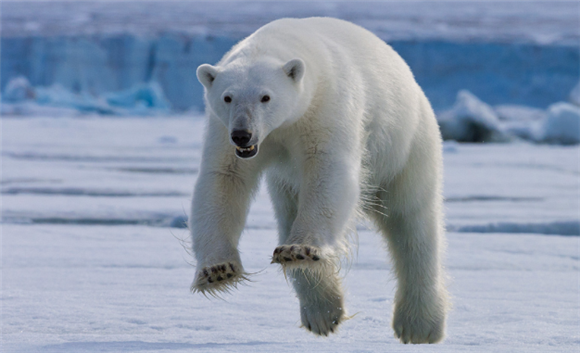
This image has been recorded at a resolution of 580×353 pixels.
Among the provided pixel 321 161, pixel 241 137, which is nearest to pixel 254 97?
pixel 241 137

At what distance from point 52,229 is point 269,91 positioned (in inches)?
111

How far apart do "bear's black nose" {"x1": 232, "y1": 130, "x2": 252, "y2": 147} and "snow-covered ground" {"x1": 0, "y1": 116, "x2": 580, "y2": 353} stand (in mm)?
463

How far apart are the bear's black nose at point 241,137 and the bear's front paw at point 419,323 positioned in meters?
1.30

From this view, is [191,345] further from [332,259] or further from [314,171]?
[314,171]

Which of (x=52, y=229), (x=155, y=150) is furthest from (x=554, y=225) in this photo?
(x=155, y=150)

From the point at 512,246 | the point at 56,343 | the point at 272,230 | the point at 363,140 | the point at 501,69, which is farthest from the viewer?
the point at 501,69

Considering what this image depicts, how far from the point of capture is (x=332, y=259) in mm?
2160

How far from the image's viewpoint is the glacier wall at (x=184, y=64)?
18.9 meters

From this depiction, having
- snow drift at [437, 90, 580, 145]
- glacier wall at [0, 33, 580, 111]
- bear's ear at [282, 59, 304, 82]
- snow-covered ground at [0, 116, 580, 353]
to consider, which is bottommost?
glacier wall at [0, 33, 580, 111]

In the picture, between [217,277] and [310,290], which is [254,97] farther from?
[310,290]

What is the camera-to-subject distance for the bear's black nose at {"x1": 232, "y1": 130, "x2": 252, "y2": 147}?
2041mm

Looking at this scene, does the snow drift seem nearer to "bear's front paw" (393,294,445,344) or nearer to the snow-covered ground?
the snow-covered ground

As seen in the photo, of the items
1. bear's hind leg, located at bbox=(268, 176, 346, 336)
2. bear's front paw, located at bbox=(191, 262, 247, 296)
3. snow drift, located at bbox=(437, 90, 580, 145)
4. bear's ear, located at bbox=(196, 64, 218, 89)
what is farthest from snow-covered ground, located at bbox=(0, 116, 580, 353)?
snow drift, located at bbox=(437, 90, 580, 145)

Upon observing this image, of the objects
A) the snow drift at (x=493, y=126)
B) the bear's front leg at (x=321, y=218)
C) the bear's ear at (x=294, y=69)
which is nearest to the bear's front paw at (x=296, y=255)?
the bear's front leg at (x=321, y=218)
